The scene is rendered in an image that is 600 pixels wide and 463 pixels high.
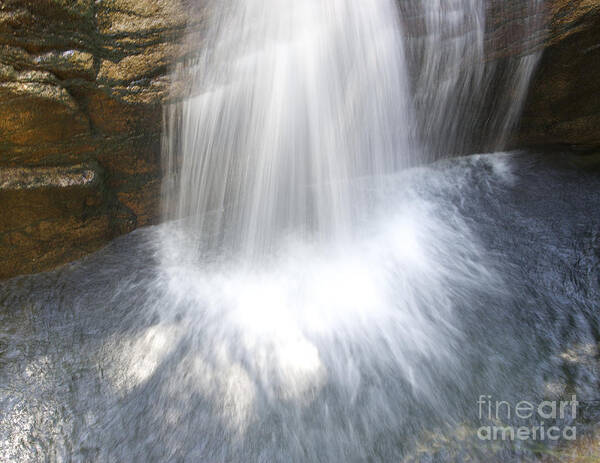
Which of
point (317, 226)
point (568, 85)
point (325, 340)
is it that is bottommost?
point (325, 340)

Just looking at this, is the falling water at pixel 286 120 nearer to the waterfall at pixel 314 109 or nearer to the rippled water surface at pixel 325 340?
the waterfall at pixel 314 109

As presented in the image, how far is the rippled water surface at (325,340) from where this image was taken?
2.02 meters

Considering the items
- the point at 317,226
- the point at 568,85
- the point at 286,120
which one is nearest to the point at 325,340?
the point at 317,226

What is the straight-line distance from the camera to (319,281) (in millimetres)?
3006

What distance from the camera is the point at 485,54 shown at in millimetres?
3088

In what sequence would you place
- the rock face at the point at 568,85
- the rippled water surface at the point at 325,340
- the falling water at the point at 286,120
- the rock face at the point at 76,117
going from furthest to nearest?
the rock face at the point at 568,85 → the falling water at the point at 286,120 → the rock face at the point at 76,117 → the rippled water surface at the point at 325,340

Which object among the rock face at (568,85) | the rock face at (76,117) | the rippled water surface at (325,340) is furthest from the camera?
the rock face at (568,85)

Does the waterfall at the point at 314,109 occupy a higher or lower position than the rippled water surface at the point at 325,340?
higher

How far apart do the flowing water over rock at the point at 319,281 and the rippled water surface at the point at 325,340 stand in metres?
0.01

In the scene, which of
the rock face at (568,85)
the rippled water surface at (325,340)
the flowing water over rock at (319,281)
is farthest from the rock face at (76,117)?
the rock face at (568,85)

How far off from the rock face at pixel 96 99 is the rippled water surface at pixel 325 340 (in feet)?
1.04

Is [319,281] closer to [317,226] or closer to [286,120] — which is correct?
[317,226]

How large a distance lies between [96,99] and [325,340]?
2.24 m

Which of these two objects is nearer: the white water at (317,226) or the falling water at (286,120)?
the white water at (317,226)
